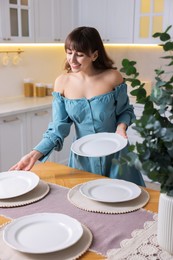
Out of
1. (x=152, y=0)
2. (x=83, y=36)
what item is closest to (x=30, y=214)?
(x=83, y=36)

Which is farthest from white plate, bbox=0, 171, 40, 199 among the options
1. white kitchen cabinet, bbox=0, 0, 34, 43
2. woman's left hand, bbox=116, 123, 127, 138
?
white kitchen cabinet, bbox=0, 0, 34, 43

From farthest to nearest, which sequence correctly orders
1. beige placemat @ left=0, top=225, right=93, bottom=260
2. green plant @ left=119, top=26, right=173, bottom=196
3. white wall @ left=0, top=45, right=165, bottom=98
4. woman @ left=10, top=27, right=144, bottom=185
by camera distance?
white wall @ left=0, top=45, right=165, bottom=98, woman @ left=10, top=27, right=144, bottom=185, beige placemat @ left=0, top=225, right=93, bottom=260, green plant @ left=119, top=26, right=173, bottom=196

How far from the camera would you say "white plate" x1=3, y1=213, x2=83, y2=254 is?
39.3 inches

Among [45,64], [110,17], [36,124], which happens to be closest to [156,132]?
[36,124]

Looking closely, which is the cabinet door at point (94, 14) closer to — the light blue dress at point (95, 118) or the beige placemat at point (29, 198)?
the light blue dress at point (95, 118)

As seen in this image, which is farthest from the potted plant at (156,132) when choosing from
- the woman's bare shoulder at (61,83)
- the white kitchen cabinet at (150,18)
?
the white kitchen cabinet at (150,18)

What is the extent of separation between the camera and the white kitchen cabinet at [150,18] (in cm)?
348

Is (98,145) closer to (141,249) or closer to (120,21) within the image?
(141,249)

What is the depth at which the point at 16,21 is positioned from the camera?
331 centimetres

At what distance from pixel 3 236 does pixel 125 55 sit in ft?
11.6

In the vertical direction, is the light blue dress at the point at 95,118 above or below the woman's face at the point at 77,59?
below

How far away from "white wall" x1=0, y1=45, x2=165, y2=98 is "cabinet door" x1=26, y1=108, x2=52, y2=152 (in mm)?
520

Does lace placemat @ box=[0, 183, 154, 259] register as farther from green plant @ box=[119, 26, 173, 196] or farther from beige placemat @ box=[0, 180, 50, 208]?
green plant @ box=[119, 26, 173, 196]

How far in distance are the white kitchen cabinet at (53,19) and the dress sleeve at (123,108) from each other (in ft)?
6.43
